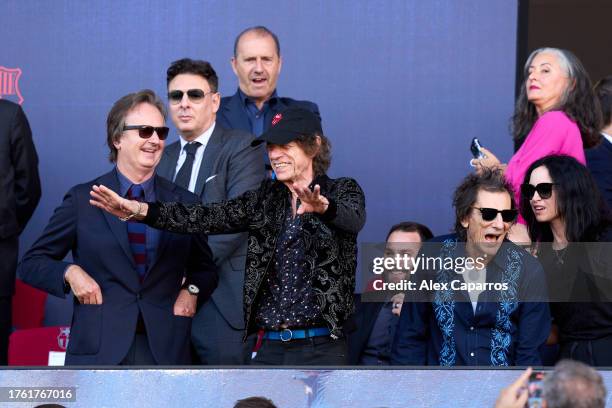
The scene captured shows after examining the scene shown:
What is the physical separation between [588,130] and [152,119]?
6.23ft

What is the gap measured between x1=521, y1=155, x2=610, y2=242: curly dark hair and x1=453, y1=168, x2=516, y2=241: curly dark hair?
0.19 m

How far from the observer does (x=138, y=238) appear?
15.7 feet

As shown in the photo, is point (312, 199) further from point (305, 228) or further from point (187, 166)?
point (187, 166)

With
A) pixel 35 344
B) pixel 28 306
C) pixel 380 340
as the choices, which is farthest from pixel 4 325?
pixel 380 340

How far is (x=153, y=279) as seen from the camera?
15.5 ft

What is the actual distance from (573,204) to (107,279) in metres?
1.84

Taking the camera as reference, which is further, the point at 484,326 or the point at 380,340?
the point at 380,340

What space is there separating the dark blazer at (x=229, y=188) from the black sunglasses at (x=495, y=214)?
104 centimetres

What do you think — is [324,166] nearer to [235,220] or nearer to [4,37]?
[235,220]

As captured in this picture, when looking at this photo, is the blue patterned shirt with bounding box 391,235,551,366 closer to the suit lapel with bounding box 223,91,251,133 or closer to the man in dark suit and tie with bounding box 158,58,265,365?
the man in dark suit and tie with bounding box 158,58,265,365

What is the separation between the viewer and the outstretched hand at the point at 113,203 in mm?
4406

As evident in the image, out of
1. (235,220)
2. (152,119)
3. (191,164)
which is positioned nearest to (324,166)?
(235,220)

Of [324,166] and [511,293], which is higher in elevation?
[324,166]

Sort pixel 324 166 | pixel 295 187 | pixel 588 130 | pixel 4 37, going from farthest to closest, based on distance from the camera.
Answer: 1. pixel 4 37
2. pixel 588 130
3. pixel 324 166
4. pixel 295 187
